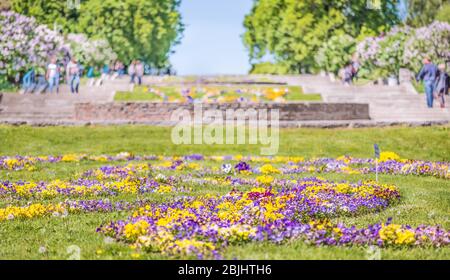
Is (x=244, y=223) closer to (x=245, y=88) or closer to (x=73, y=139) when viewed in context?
(x=73, y=139)

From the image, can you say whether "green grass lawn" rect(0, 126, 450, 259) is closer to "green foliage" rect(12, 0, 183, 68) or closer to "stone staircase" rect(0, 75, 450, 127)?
"stone staircase" rect(0, 75, 450, 127)

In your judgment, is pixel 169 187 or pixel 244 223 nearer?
pixel 244 223

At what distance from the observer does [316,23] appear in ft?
190

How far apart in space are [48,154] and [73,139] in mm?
2854

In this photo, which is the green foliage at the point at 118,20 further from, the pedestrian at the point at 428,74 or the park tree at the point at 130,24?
the pedestrian at the point at 428,74

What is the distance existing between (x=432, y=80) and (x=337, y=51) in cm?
1974

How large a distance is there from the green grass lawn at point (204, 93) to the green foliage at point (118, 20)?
16.1 metres

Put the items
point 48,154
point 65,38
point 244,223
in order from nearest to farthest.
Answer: point 244,223, point 48,154, point 65,38

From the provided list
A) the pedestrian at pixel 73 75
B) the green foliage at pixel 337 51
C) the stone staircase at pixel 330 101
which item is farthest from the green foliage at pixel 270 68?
the pedestrian at pixel 73 75

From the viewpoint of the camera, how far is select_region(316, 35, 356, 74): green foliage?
178ft

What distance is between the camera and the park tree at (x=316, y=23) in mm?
57050

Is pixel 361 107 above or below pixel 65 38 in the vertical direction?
below

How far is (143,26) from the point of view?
5972cm
